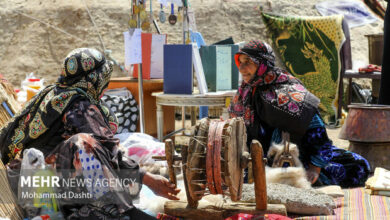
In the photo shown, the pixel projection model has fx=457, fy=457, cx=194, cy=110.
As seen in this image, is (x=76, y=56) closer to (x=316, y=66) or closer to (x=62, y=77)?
(x=62, y=77)

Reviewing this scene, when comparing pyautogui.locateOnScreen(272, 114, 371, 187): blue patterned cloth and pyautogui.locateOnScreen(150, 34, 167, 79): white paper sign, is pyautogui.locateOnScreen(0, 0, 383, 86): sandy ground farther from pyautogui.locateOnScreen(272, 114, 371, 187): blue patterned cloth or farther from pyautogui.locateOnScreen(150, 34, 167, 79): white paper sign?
pyautogui.locateOnScreen(272, 114, 371, 187): blue patterned cloth

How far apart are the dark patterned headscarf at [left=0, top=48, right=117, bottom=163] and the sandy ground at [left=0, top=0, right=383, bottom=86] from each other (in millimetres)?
6660

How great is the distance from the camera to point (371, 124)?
4.33 meters

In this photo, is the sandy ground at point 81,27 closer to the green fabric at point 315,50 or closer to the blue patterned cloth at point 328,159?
the green fabric at point 315,50

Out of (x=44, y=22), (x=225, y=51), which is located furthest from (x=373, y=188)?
(x=44, y=22)

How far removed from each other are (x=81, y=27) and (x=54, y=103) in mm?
7591

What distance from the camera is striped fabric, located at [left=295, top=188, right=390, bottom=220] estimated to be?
10.1 ft

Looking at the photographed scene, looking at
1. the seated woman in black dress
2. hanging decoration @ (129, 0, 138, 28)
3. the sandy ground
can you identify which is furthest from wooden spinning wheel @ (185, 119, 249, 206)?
the sandy ground

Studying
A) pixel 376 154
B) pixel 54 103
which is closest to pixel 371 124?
pixel 376 154

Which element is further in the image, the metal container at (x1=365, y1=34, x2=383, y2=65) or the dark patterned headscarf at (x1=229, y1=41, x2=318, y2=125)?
the metal container at (x1=365, y1=34, x2=383, y2=65)

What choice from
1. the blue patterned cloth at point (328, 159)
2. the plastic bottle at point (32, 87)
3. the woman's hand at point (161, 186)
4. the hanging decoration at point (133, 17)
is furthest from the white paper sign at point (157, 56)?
the woman's hand at point (161, 186)

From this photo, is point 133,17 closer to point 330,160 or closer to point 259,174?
point 330,160

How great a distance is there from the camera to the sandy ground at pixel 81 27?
9.80 m

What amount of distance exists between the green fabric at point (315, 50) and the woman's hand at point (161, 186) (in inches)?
250
